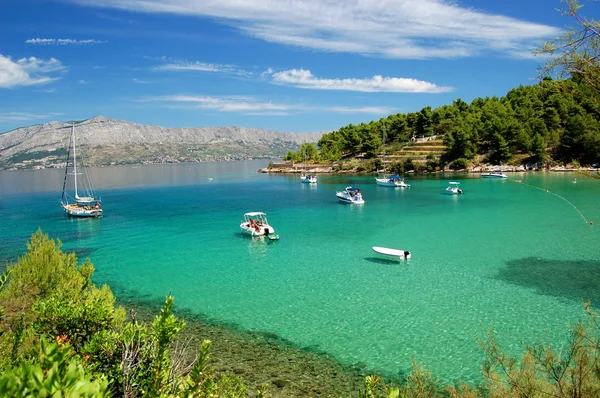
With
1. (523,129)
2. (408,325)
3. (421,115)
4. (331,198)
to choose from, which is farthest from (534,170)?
(408,325)

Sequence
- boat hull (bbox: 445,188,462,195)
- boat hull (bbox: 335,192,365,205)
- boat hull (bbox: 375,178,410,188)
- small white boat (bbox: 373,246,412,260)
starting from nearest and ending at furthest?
small white boat (bbox: 373,246,412,260) → boat hull (bbox: 335,192,365,205) → boat hull (bbox: 445,188,462,195) → boat hull (bbox: 375,178,410,188)

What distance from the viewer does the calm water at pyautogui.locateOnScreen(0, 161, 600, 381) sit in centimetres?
1811

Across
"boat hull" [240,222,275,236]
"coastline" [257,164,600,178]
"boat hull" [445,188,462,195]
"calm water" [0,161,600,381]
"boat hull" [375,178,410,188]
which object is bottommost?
"calm water" [0,161,600,381]

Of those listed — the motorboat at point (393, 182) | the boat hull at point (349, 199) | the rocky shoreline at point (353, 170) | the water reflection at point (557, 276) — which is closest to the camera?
the water reflection at point (557, 276)

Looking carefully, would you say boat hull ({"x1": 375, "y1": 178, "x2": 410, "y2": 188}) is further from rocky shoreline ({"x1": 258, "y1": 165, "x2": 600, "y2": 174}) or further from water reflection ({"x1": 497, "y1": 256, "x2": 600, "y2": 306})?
water reflection ({"x1": 497, "y1": 256, "x2": 600, "y2": 306})

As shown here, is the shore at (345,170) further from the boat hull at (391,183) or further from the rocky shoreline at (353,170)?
the boat hull at (391,183)

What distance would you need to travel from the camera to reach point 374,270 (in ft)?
92.8

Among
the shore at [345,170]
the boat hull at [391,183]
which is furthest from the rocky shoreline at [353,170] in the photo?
the boat hull at [391,183]

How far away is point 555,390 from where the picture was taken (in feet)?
29.4

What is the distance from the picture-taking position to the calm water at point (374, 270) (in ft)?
59.4

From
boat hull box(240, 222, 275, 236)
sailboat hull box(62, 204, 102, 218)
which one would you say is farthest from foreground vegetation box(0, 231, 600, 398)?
sailboat hull box(62, 204, 102, 218)

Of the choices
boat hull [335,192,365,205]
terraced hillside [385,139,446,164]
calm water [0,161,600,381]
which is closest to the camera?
calm water [0,161,600,381]

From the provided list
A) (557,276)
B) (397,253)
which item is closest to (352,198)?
(397,253)

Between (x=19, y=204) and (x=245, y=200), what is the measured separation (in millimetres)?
44720
